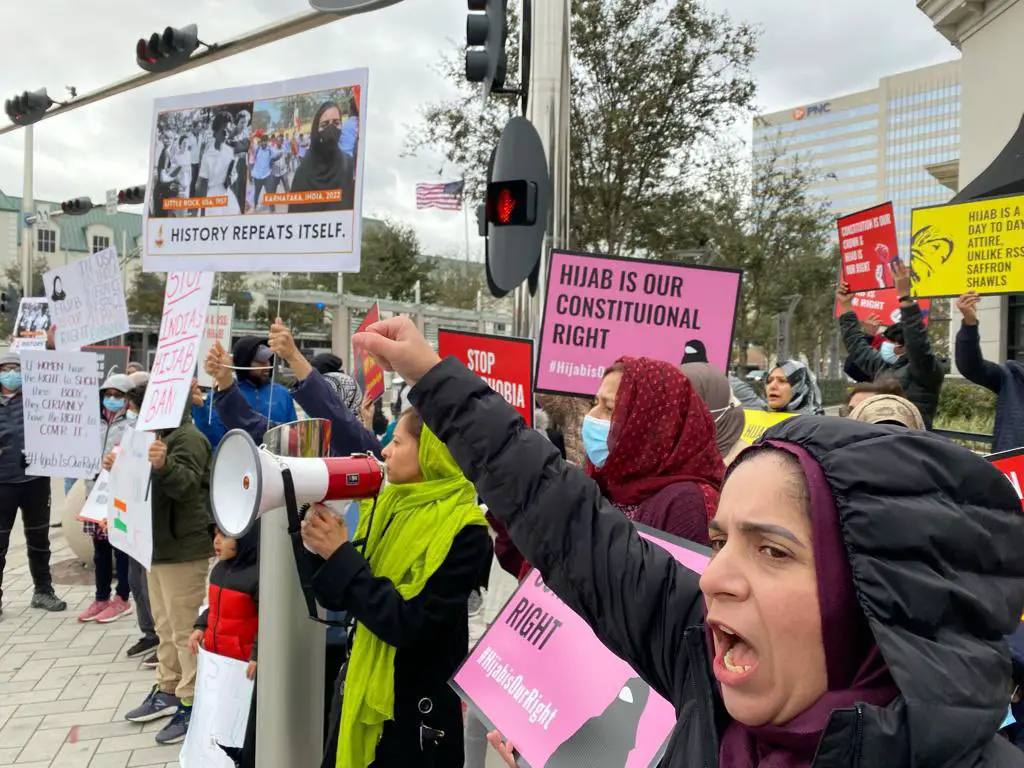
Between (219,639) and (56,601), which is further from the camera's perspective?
(56,601)

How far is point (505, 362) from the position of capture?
11.8 feet

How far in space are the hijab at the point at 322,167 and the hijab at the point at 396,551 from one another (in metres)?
1.34

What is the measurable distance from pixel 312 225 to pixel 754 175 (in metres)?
22.9

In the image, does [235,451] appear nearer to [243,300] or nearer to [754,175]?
[754,175]

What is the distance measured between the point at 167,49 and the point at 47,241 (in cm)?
7528

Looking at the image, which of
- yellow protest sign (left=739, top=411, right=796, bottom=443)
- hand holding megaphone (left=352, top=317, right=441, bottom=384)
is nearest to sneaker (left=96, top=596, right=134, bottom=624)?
yellow protest sign (left=739, top=411, right=796, bottom=443)

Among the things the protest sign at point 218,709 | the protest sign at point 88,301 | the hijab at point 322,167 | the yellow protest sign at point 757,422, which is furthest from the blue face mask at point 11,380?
the yellow protest sign at point 757,422

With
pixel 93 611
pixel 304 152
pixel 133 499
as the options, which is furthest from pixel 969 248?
pixel 93 611

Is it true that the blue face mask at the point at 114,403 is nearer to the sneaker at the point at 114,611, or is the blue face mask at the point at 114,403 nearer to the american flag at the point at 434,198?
the sneaker at the point at 114,611

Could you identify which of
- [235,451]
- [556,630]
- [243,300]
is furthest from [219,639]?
[243,300]

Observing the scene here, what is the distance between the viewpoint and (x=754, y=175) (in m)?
24.4

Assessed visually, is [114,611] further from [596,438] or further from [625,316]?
[596,438]

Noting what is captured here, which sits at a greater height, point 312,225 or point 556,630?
point 312,225

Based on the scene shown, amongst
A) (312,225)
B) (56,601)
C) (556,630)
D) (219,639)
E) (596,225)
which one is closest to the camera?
(556,630)
